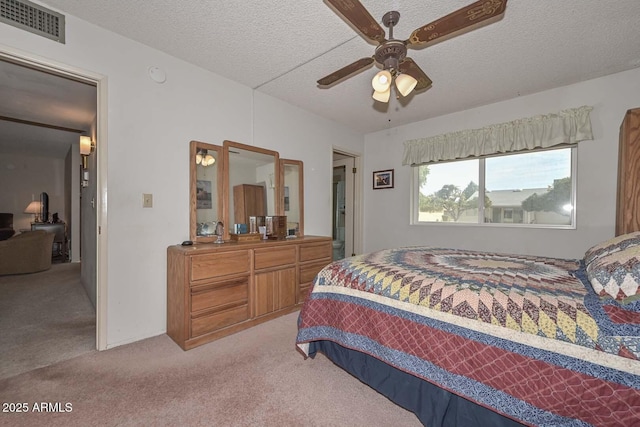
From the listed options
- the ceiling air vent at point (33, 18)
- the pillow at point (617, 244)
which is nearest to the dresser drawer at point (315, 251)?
the pillow at point (617, 244)

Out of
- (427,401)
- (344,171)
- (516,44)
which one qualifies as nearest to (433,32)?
(516,44)

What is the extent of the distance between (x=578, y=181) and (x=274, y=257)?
3334mm

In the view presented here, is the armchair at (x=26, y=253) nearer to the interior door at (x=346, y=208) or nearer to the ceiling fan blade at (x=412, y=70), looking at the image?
the interior door at (x=346, y=208)

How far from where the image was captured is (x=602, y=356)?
0.89 meters

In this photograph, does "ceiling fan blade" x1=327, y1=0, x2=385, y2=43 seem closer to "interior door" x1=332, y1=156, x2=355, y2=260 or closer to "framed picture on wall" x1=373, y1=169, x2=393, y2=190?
"framed picture on wall" x1=373, y1=169, x2=393, y2=190

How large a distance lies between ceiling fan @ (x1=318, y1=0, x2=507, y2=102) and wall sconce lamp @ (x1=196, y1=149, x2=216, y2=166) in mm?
Result: 1329

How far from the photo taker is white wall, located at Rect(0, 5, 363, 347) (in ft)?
6.51

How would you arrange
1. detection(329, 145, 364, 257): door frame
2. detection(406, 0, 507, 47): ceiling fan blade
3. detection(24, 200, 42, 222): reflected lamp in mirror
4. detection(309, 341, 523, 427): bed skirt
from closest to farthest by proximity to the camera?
1. detection(309, 341, 523, 427): bed skirt
2. detection(406, 0, 507, 47): ceiling fan blade
3. detection(329, 145, 364, 257): door frame
4. detection(24, 200, 42, 222): reflected lamp in mirror

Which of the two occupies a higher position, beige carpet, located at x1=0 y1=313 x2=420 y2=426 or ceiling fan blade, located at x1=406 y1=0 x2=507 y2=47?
ceiling fan blade, located at x1=406 y1=0 x2=507 y2=47

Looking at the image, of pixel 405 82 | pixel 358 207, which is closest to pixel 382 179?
pixel 358 207

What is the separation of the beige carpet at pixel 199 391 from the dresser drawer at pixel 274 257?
739 mm

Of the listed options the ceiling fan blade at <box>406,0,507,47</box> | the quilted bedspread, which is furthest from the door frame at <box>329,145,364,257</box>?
the ceiling fan blade at <box>406,0,507,47</box>

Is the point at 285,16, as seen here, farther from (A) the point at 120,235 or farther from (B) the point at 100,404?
(B) the point at 100,404

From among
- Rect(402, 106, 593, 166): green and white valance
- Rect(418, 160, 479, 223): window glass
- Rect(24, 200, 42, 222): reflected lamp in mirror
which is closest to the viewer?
Rect(402, 106, 593, 166): green and white valance
